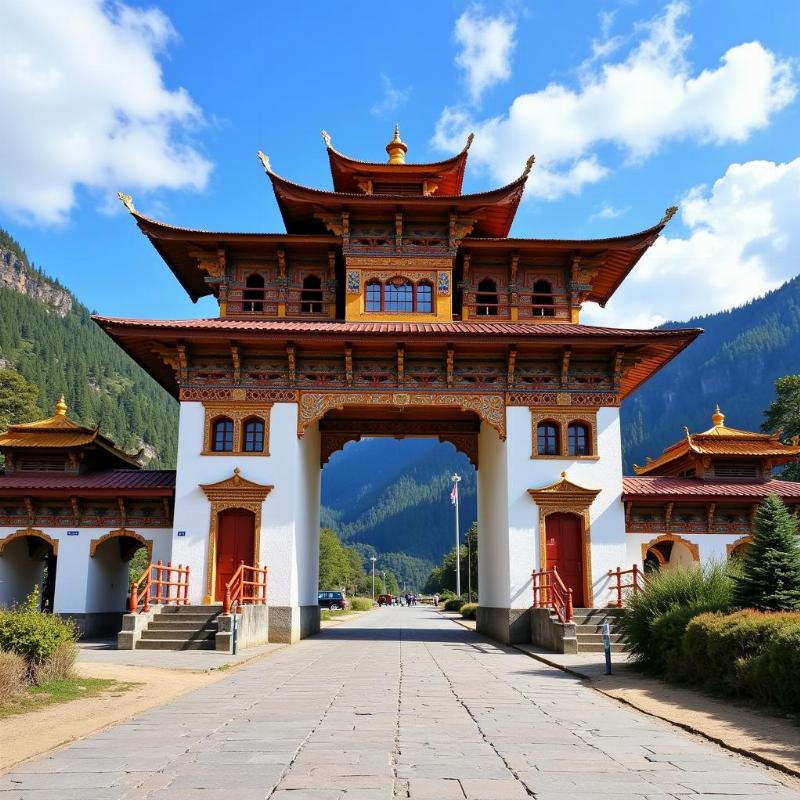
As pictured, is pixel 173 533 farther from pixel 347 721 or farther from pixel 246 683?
pixel 347 721

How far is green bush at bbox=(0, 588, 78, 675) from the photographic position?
446 inches

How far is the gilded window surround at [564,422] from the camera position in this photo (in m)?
23.4

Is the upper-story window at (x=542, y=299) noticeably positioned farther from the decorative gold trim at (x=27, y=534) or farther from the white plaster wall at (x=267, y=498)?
the decorative gold trim at (x=27, y=534)

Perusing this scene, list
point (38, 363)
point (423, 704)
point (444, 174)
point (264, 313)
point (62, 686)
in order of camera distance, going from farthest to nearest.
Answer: point (38, 363), point (444, 174), point (264, 313), point (62, 686), point (423, 704)

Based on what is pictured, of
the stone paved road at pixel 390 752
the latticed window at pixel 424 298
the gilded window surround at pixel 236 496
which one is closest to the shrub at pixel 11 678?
the stone paved road at pixel 390 752

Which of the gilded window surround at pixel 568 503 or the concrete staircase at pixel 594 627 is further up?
the gilded window surround at pixel 568 503

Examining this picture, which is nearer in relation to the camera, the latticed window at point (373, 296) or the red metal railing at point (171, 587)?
the red metal railing at point (171, 587)

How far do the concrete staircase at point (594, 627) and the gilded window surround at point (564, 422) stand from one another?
→ 4.54 m

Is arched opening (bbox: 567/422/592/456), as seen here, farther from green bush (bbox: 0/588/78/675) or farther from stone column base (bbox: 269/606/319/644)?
green bush (bbox: 0/588/78/675)

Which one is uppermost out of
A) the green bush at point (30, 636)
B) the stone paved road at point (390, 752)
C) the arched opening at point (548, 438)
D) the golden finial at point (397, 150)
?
the golden finial at point (397, 150)

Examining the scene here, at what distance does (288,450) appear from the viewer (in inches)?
906

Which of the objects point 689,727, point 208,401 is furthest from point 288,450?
point 689,727

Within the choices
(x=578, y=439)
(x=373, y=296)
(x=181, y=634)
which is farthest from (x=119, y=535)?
(x=578, y=439)

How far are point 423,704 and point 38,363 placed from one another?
161898 mm
